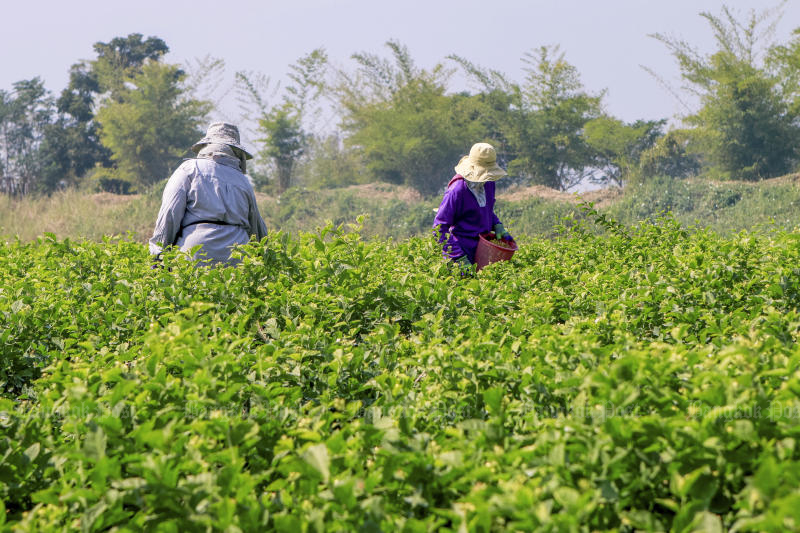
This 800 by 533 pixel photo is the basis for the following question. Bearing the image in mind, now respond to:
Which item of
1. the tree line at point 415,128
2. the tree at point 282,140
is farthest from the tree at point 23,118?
the tree at point 282,140

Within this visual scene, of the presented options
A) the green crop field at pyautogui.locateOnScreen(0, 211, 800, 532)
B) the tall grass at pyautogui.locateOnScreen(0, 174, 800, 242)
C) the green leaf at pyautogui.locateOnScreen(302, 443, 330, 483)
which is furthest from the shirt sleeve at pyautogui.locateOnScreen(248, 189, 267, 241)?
the tall grass at pyautogui.locateOnScreen(0, 174, 800, 242)

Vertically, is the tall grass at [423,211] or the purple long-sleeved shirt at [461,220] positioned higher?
the purple long-sleeved shirt at [461,220]

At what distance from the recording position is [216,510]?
5.31 feet

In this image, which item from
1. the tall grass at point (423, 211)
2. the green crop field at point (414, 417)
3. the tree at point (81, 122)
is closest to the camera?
the green crop field at point (414, 417)

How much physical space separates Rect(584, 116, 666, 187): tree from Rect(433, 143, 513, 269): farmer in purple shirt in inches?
727

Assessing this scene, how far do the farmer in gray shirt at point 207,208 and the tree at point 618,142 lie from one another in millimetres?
19373

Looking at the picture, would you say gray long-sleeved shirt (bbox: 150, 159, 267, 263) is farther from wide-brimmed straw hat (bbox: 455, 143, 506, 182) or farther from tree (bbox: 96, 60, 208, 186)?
tree (bbox: 96, 60, 208, 186)

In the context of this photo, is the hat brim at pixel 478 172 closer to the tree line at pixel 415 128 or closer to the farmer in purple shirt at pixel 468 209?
the farmer in purple shirt at pixel 468 209

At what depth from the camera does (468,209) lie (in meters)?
5.44

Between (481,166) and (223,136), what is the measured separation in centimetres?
184

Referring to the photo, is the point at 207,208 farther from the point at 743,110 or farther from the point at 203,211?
the point at 743,110

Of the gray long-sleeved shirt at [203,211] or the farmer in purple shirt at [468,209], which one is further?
the farmer in purple shirt at [468,209]

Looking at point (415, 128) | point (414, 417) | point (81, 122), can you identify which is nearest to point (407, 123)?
point (415, 128)

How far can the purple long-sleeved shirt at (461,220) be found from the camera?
17.7 feet
